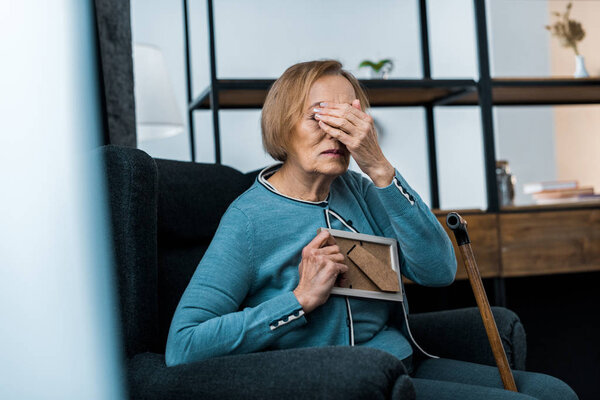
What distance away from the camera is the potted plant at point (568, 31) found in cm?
281

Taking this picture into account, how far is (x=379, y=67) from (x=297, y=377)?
6.00ft

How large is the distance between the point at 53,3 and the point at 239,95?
4.91 feet

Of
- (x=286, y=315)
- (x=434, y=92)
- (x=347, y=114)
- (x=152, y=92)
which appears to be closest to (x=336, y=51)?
(x=434, y=92)

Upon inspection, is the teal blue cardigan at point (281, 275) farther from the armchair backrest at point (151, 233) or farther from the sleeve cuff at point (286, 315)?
the armchair backrest at point (151, 233)

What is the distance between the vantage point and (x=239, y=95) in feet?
7.91

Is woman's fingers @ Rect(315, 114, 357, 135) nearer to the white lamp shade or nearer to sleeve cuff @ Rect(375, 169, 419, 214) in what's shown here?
sleeve cuff @ Rect(375, 169, 419, 214)

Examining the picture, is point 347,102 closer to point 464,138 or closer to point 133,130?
point 133,130

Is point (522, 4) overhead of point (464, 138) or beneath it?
overhead

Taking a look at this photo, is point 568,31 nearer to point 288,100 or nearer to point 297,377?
point 288,100

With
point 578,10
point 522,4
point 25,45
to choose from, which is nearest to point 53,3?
point 25,45

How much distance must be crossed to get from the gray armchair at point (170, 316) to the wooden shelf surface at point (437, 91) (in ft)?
2.24

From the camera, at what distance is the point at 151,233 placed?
1.32 m

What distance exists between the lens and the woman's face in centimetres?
134

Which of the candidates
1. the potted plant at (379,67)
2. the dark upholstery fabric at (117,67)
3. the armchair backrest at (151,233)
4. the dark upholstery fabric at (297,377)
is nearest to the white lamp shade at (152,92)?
the dark upholstery fabric at (117,67)
